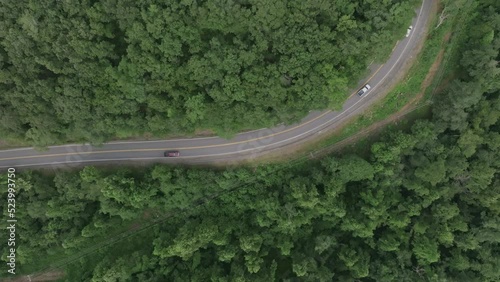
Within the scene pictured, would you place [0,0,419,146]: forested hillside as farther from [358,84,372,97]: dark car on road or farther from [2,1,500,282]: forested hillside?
[2,1,500,282]: forested hillside

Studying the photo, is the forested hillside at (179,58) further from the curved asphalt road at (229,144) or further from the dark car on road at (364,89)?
the dark car on road at (364,89)

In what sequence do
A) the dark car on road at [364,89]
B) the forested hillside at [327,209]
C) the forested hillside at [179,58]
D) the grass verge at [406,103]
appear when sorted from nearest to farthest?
the forested hillside at [179,58] < the forested hillside at [327,209] < the dark car on road at [364,89] < the grass verge at [406,103]

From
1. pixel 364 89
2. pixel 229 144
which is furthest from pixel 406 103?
pixel 229 144

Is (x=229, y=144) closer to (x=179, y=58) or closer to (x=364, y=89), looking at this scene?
(x=179, y=58)

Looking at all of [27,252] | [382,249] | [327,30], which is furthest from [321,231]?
[27,252]

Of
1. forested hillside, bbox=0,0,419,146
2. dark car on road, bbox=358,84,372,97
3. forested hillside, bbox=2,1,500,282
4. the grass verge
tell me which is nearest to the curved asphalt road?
dark car on road, bbox=358,84,372,97

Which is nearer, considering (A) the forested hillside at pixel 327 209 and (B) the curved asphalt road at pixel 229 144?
(A) the forested hillside at pixel 327 209

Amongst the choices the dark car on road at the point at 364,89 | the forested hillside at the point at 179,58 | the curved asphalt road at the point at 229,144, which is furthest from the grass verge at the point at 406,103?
the forested hillside at the point at 179,58

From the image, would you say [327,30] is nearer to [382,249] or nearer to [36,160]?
[382,249]
